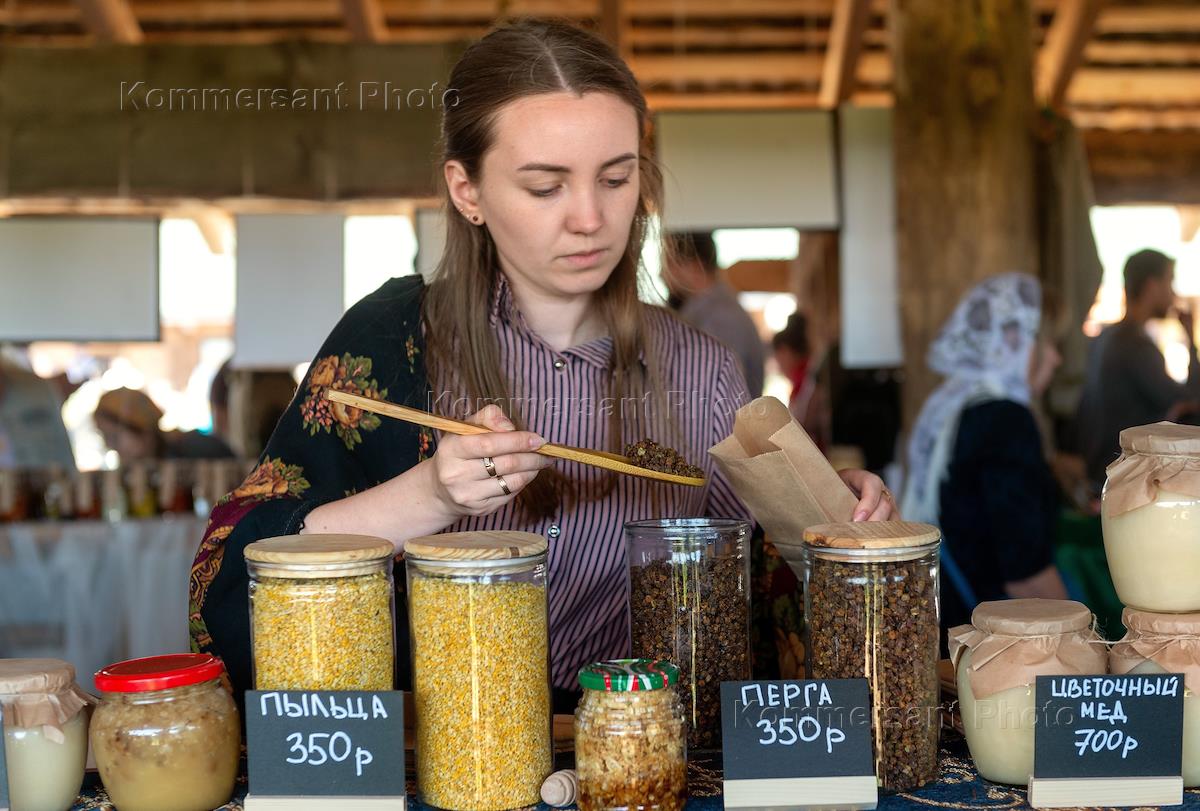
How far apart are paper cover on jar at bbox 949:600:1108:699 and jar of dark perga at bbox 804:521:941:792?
0.04 m

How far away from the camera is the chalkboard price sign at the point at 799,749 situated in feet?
3.01

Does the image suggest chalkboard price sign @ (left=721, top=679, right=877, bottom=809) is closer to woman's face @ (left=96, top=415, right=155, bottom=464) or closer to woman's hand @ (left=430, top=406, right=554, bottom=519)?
woman's hand @ (left=430, top=406, right=554, bottom=519)

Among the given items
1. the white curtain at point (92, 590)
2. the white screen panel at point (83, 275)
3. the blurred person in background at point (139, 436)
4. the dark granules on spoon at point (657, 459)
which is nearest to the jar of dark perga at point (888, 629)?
the dark granules on spoon at point (657, 459)

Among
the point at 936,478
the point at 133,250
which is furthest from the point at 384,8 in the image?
the point at 936,478

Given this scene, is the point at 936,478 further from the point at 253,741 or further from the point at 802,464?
the point at 253,741

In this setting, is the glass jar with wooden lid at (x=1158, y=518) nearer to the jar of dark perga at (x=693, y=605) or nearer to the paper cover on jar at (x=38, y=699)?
the jar of dark perga at (x=693, y=605)

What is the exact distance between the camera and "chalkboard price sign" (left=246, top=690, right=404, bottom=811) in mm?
904

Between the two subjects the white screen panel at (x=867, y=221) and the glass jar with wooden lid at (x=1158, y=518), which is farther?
the white screen panel at (x=867, y=221)

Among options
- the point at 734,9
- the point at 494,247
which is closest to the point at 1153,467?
the point at 494,247

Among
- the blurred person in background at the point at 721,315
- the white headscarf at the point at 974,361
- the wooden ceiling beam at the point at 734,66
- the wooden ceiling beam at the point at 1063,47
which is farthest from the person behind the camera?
the wooden ceiling beam at the point at 734,66

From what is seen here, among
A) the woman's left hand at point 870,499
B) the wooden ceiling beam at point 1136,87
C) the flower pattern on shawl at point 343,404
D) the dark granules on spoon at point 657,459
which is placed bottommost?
the woman's left hand at point 870,499

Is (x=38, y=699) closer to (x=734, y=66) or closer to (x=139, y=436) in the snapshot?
(x=139, y=436)

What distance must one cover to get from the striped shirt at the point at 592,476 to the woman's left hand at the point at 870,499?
0.87 feet

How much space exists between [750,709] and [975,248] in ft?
10.5
